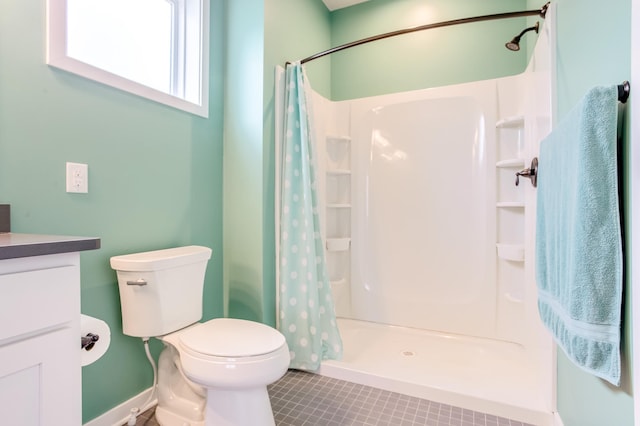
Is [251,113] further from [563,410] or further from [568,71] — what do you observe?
[563,410]

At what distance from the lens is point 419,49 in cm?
248

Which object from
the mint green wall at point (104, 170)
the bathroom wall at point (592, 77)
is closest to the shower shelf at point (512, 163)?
the bathroom wall at point (592, 77)

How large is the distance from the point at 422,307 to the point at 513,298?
1.95ft

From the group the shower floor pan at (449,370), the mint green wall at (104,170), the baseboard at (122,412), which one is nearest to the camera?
the mint green wall at (104,170)

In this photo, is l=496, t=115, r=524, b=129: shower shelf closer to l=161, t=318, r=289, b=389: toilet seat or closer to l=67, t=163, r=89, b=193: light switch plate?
l=161, t=318, r=289, b=389: toilet seat

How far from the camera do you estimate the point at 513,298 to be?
2.12 meters

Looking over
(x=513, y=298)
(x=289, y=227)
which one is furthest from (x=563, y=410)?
(x=289, y=227)

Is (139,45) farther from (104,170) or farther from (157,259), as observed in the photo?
(157,259)

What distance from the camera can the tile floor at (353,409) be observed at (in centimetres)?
144

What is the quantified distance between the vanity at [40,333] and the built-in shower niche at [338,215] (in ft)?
6.36

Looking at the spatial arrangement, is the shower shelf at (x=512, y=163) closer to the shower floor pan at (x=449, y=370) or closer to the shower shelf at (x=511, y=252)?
the shower shelf at (x=511, y=252)

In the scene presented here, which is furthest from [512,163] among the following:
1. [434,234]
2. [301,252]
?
[301,252]

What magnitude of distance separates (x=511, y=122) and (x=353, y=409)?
194 centimetres

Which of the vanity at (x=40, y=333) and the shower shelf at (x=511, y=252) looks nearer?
the vanity at (x=40, y=333)
